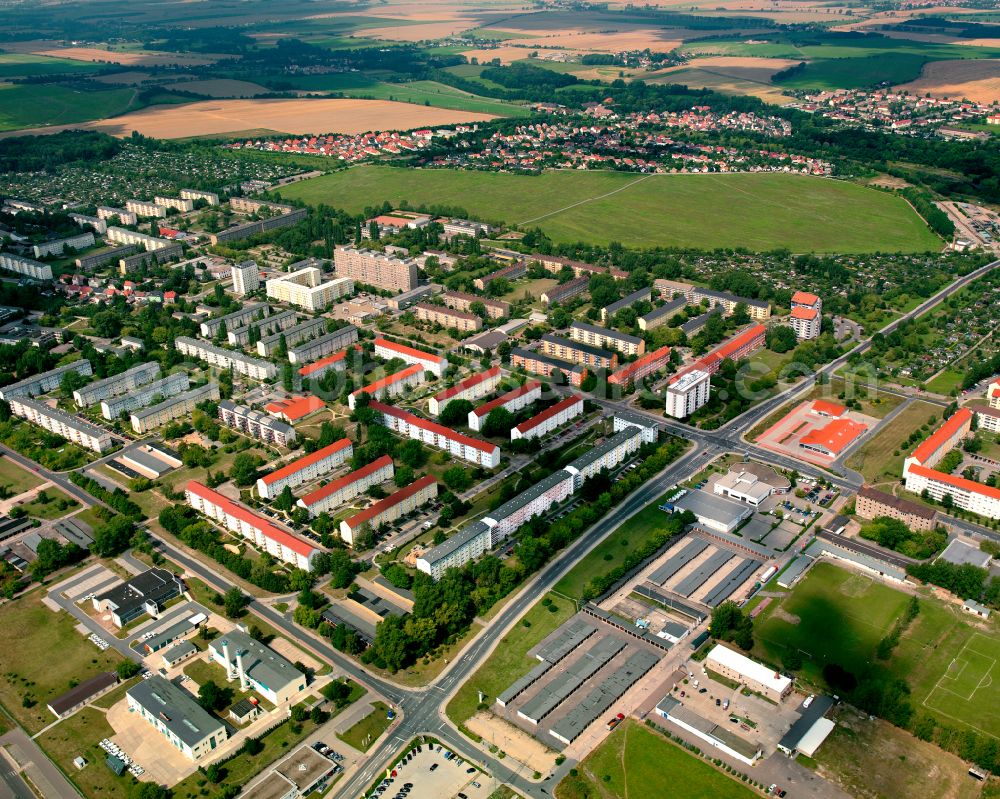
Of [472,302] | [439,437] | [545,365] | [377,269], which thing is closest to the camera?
[439,437]

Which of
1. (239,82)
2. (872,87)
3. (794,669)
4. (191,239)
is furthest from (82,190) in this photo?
(872,87)

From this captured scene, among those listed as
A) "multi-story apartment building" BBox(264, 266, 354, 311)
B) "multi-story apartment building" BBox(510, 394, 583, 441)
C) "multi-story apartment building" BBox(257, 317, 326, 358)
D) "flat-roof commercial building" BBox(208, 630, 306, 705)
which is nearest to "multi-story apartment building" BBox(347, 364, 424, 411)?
"multi-story apartment building" BBox(510, 394, 583, 441)

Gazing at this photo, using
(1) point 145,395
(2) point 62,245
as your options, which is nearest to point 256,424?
(1) point 145,395

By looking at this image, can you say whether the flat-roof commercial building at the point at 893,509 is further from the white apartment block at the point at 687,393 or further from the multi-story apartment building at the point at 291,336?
the multi-story apartment building at the point at 291,336

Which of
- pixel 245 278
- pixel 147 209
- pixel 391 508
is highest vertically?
pixel 147 209

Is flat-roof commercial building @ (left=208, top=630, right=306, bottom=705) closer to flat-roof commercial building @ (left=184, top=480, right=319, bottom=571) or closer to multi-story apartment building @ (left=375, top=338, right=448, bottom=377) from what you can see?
flat-roof commercial building @ (left=184, top=480, right=319, bottom=571)

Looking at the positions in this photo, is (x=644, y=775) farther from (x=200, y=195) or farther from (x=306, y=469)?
(x=200, y=195)

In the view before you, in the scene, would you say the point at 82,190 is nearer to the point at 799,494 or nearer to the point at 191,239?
the point at 191,239
